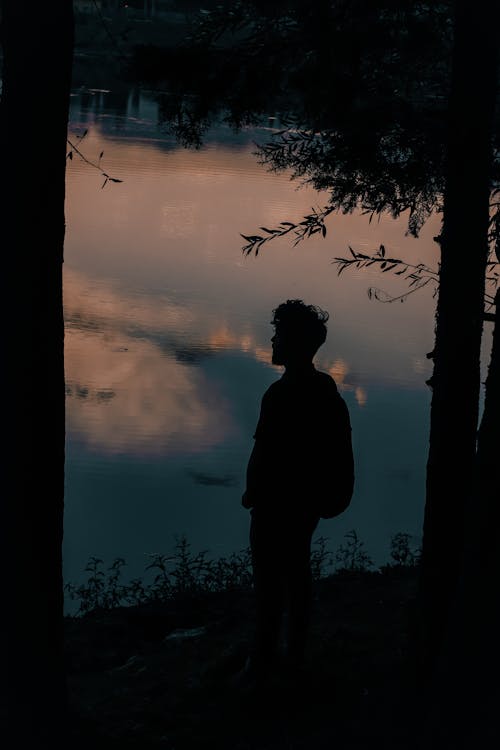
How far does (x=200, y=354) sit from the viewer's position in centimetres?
2086

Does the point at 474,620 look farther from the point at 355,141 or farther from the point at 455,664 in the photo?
the point at 355,141

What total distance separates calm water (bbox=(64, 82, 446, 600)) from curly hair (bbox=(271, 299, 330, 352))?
6482 millimetres

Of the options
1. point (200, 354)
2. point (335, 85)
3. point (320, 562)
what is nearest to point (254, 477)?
point (335, 85)

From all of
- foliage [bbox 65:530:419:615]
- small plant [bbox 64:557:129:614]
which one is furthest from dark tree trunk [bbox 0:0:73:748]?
small plant [bbox 64:557:129:614]

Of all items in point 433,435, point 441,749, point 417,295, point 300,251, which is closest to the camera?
point 441,749

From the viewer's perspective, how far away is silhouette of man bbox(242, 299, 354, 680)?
5.21 meters

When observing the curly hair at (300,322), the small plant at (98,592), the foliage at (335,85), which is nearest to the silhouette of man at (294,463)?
the curly hair at (300,322)

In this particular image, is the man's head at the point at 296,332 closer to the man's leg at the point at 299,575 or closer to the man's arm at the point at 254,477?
the man's arm at the point at 254,477

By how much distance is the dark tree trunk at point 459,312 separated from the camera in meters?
5.65

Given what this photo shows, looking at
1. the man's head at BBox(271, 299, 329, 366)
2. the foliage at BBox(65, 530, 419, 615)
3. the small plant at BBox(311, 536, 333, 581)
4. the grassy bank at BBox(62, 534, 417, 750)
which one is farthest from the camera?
the small plant at BBox(311, 536, 333, 581)

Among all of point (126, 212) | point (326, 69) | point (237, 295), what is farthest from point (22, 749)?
point (126, 212)

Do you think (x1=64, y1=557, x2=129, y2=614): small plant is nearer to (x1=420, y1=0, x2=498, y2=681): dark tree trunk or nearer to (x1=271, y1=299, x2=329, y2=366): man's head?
(x1=420, y1=0, x2=498, y2=681): dark tree trunk

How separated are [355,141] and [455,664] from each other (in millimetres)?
4076

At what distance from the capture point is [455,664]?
3889 mm
